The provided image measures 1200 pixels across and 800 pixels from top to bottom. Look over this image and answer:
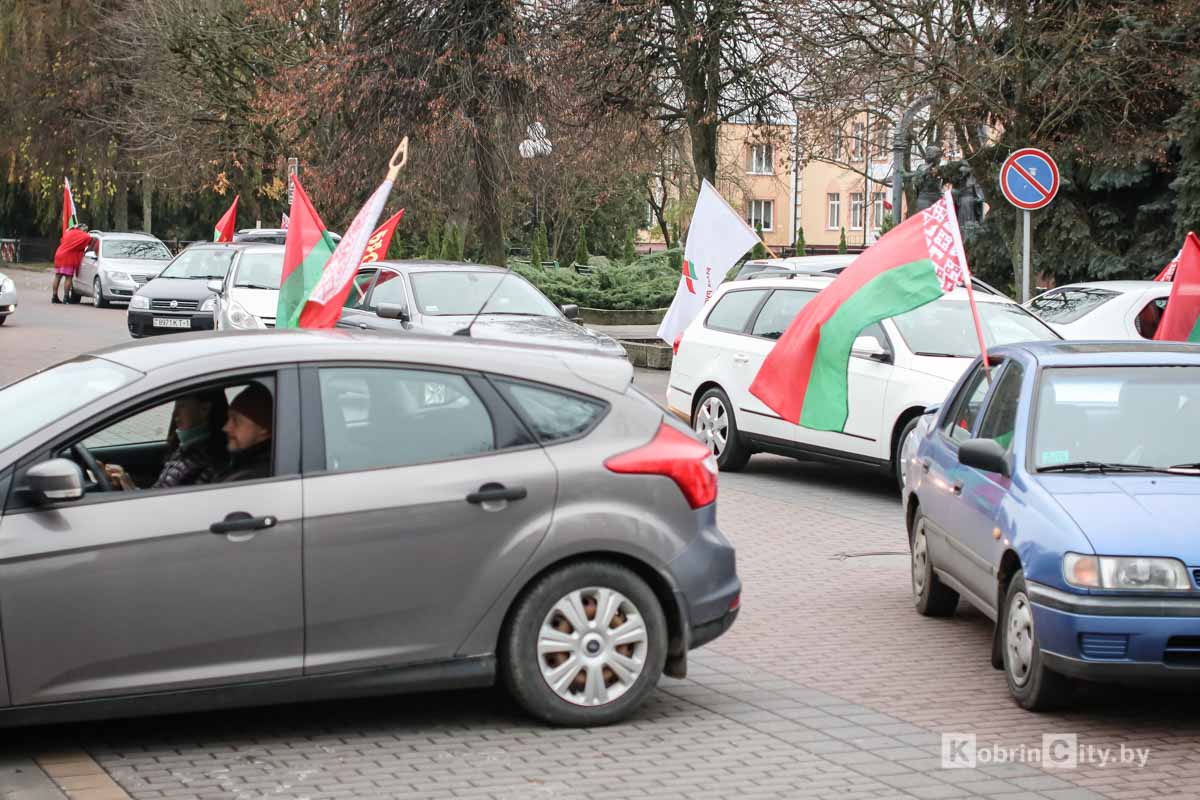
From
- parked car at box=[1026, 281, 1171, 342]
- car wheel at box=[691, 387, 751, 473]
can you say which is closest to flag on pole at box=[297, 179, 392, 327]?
car wheel at box=[691, 387, 751, 473]

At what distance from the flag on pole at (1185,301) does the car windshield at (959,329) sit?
1913 millimetres

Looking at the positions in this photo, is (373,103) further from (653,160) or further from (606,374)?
(606,374)

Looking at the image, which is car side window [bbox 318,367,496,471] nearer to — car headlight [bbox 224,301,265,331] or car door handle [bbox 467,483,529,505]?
car door handle [bbox 467,483,529,505]

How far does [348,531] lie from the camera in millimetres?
5840

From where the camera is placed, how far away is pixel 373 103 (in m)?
29.5

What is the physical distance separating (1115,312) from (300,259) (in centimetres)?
942

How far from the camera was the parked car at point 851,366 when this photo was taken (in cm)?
1282

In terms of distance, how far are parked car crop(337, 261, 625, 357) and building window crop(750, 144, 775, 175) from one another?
47.0ft

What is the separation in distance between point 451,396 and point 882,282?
383 centimetres

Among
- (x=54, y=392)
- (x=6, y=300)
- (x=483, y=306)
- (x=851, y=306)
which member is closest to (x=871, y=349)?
(x=483, y=306)

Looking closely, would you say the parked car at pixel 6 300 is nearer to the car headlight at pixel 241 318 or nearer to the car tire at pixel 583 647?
the car headlight at pixel 241 318

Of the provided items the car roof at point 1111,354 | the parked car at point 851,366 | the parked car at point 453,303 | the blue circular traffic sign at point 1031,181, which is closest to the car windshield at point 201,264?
the parked car at point 453,303

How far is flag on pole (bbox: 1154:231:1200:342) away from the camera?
47.6 feet

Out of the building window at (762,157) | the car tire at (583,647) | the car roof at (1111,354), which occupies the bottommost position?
the car tire at (583,647)
